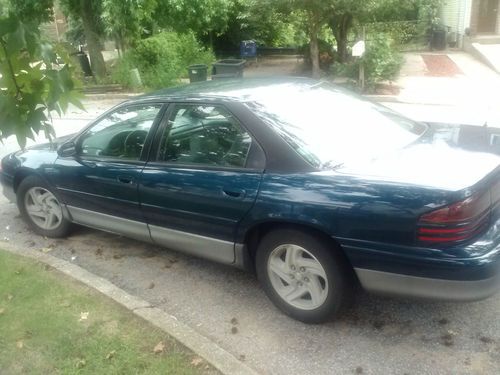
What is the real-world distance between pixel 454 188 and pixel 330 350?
1.22 m

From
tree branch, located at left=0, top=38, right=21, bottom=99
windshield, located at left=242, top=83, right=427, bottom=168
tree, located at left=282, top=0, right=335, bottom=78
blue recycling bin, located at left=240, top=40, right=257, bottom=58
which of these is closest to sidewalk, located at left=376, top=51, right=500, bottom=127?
tree, located at left=282, top=0, right=335, bottom=78

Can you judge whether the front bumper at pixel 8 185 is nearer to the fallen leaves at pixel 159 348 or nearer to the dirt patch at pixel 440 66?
the fallen leaves at pixel 159 348

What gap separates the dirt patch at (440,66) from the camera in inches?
594

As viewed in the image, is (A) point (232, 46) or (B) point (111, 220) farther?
(A) point (232, 46)

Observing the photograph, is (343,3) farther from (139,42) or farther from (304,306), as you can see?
(304,306)

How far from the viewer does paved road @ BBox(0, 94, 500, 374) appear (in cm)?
292

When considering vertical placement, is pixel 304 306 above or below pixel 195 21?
below

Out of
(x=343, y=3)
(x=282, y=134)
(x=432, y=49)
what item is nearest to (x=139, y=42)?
(x=343, y=3)

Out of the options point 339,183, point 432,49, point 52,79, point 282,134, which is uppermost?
point 52,79

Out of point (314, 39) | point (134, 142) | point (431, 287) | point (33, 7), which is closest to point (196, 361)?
point (431, 287)

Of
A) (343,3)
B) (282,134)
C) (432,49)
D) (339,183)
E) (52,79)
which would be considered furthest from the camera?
(432,49)

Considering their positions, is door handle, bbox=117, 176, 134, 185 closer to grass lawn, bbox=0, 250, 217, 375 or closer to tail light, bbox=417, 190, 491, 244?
grass lawn, bbox=0, 250, 217, 375

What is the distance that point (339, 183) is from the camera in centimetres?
293

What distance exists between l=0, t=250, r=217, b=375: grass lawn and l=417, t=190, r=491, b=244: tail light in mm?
1399
